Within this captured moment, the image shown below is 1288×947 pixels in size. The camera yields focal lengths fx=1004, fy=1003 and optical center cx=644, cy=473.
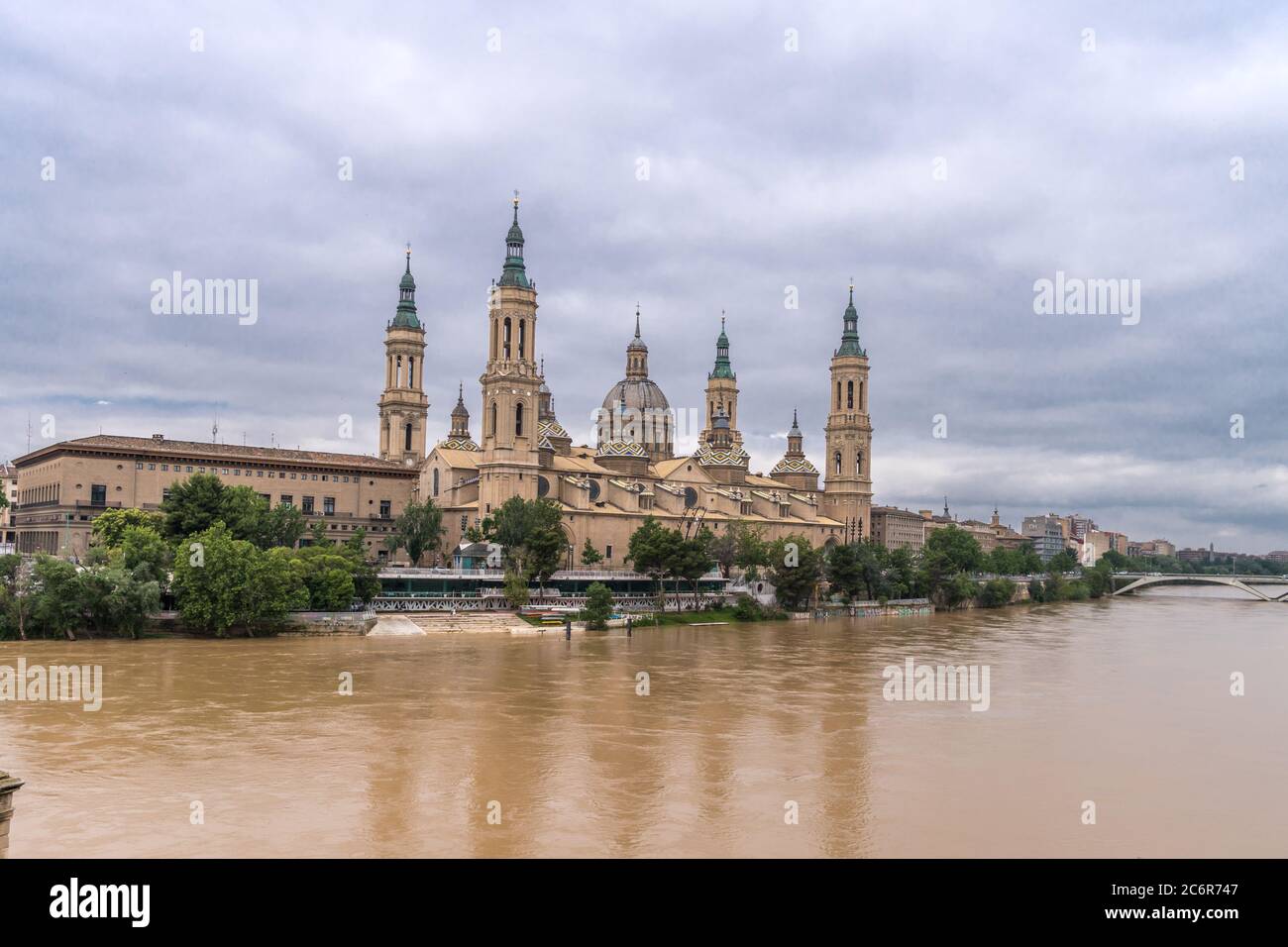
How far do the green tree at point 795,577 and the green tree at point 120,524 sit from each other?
37.7 m

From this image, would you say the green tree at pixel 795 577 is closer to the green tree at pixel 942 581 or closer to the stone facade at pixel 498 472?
the stone facade at pixel 498 472

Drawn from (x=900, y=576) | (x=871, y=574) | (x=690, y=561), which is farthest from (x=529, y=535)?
(x=900, y=576)

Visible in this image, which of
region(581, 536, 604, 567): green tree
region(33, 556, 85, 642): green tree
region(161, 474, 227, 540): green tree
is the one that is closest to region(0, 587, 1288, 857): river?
region(33, 556, 85, 642): green tree

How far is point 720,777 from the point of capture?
73.4 ft

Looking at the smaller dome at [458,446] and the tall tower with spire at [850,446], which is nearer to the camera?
the smaller dome at [458,446]

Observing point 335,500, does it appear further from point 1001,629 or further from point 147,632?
point 1001,629

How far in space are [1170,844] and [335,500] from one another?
62.7 metres

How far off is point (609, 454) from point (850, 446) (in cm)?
2808

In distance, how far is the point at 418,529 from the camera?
64938mm

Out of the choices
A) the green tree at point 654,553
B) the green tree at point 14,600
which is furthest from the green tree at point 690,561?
the green tree at point 14,600

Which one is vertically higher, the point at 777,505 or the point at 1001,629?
the point at 777,505

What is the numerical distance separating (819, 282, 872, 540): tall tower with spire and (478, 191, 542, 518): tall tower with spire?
3789 cm

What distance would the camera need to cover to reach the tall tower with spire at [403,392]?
8269 cm
